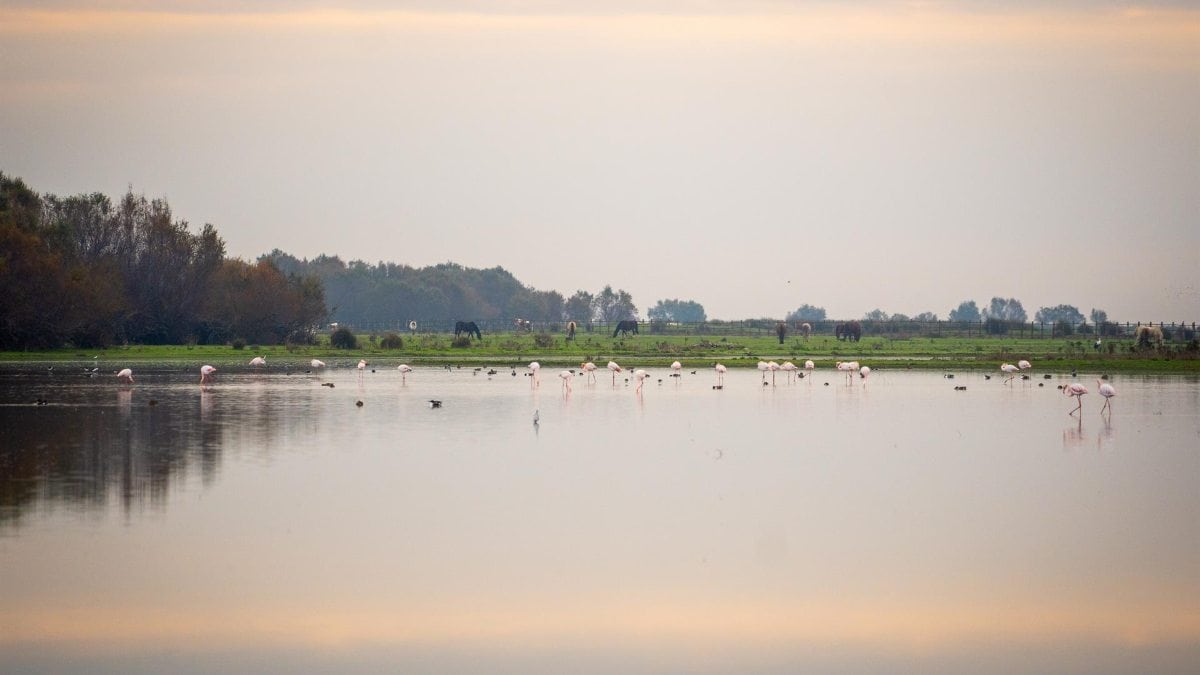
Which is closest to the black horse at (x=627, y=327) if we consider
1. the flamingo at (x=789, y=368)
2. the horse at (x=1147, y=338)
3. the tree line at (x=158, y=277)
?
the tree line at (x=158, y=277)

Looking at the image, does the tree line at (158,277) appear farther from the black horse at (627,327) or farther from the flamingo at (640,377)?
the flamingo at (640,377)

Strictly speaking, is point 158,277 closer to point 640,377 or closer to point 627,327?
point 627,327

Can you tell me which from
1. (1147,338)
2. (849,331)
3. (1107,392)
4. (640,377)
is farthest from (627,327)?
(1107,392)

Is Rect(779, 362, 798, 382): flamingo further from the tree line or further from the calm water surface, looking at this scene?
the tree line

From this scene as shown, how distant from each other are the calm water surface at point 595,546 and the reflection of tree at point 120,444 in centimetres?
15

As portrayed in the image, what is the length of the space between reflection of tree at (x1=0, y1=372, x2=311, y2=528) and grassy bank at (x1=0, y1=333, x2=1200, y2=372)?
33542 mm

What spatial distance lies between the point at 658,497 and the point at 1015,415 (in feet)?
68.2

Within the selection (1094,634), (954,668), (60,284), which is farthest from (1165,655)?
(60,284)

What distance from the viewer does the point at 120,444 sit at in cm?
2953

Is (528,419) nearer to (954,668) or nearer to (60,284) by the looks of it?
(954,668)

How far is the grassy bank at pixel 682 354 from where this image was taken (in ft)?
236

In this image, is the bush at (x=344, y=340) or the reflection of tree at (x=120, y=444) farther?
the bush at (x=344, y=340)

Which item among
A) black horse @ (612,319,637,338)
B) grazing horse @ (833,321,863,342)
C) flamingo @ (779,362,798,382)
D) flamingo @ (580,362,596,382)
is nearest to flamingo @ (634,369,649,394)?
flamingo @ (580,362,596,382)

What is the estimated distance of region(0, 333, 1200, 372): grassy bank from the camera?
7188 centimetres
